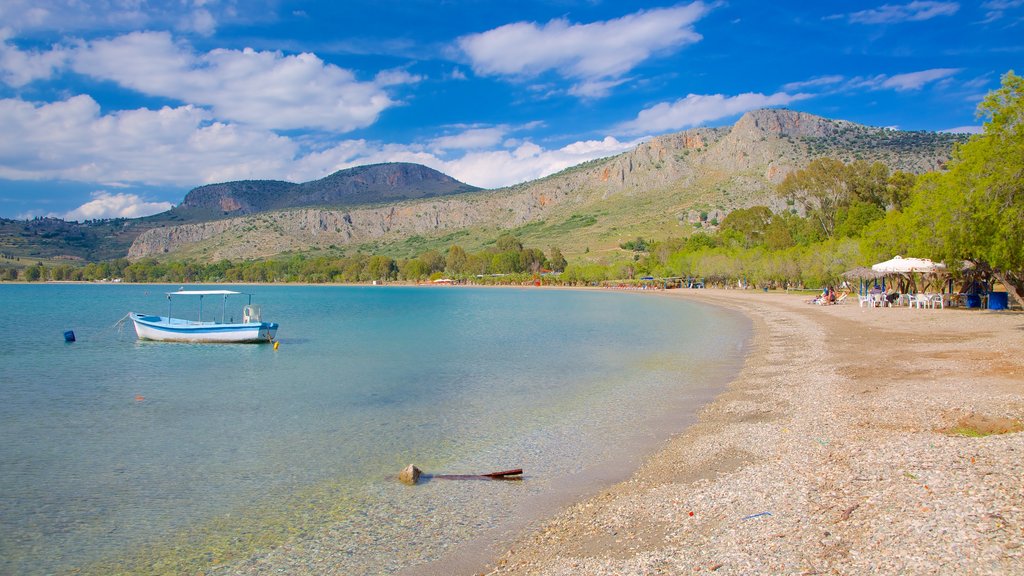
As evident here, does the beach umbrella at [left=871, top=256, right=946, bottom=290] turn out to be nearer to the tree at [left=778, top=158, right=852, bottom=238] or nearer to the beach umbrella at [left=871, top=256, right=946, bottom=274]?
the beach umbrella at [left=871, top=256, right=946, bottom=274]

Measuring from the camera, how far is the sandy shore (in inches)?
219

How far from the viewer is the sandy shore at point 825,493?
5.55 m

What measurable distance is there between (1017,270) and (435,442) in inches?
934

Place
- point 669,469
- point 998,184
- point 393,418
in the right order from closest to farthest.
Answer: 1. point 669,469
2. point 393,418
3. point 998,184

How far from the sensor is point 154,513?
8961 mm

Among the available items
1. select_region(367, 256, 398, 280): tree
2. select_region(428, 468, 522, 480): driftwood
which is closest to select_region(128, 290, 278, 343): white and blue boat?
select_region(428, 468, 522, 480): driftwood

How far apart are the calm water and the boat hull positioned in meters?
4.12

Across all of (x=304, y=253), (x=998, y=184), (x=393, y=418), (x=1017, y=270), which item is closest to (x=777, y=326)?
(x=1017, y=270)

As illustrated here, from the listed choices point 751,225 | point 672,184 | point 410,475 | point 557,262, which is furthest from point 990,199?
point 672,184

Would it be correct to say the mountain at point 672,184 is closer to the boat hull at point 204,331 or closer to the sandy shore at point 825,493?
the boat hull at point 204,331

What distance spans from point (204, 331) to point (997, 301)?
4122 centimetres

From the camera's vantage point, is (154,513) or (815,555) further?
(154,513)

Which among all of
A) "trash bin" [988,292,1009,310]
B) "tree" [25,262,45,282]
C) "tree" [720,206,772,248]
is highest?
"tree" [720,206,772,248]

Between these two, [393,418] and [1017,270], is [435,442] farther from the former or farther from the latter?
[1017,270]
